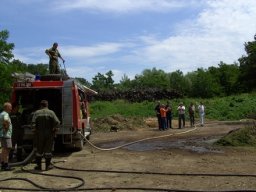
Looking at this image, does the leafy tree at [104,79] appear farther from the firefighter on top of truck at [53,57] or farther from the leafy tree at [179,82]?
the firefighter on top of truck at [53,57]

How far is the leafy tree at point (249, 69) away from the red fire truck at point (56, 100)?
64.2 meters

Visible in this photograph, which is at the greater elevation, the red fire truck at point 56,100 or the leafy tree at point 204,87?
the leafy tree at point 204,87

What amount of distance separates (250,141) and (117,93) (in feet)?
158

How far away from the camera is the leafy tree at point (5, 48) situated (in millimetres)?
43938

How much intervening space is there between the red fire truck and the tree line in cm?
2390

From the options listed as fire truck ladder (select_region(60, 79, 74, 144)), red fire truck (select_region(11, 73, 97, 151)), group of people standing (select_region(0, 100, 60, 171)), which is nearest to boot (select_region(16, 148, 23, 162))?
red fire truck (select_region(11, 73, 97, 151))

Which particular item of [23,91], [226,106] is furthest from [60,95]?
[226,106]

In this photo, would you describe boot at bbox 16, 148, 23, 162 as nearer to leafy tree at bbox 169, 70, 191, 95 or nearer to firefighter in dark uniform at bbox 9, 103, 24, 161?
firefighter in dark uniform at bbox 9, 103, 24, 161

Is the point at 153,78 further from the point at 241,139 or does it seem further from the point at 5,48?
the point at 241,139

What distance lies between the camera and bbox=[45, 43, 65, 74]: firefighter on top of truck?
18469 mm

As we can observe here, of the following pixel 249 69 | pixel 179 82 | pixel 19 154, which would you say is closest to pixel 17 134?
pixel 19 154

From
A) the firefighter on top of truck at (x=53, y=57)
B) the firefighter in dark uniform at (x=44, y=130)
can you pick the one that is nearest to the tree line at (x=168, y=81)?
the firefighter on top of truck at (x=53, y=57)

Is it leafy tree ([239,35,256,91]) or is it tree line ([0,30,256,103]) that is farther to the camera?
leafy tree ([239,35,256,91])

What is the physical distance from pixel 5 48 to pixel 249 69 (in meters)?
46.1
